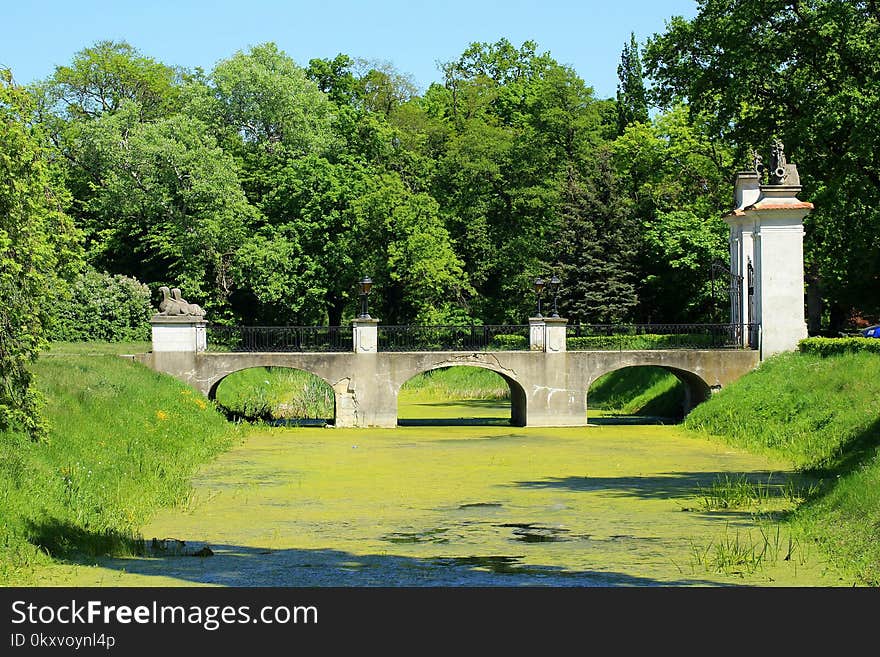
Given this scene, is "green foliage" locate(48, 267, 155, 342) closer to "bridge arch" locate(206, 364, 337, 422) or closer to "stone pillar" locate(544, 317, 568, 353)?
"bridge arch" locate(206, 364, 337, 422)

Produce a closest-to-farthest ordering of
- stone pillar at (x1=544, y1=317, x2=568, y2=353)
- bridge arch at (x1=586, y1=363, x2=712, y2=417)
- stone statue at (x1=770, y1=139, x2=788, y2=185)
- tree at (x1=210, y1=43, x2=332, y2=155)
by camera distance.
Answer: stone statue at (x1=770, y1=139, x2=788, y2=185) → bridge arch at (x1=586, y1=363, x2=712, y2=417) → stone pillar at (x1=544, y1=317, x2=568, y2=353) → tree at (x1=210, y1=43, x2=332, y2=155)

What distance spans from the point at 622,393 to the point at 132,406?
1024 inches

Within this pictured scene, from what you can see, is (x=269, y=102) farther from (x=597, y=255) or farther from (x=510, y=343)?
(x=510, y=343)

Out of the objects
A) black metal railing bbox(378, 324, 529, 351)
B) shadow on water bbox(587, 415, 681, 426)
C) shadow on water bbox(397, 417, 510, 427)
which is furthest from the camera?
shadow on water bbox(587, 415, 681, 426)

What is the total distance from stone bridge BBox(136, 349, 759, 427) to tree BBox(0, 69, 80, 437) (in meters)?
20.8

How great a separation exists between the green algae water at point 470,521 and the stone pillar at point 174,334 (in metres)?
6.91

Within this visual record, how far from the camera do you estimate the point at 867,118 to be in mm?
31312

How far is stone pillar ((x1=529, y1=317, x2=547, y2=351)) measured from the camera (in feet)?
133

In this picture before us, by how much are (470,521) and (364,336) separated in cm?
2034

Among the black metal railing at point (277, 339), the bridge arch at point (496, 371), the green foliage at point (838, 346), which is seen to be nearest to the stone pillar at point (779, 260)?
the green foliage at point (838, 346)

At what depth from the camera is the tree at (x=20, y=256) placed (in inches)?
674

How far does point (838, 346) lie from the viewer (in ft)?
115

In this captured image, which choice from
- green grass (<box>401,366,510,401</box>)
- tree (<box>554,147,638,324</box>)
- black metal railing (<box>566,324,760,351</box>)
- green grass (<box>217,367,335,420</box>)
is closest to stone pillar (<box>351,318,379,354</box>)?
green grass (<box>217,367,335,420</box>)
